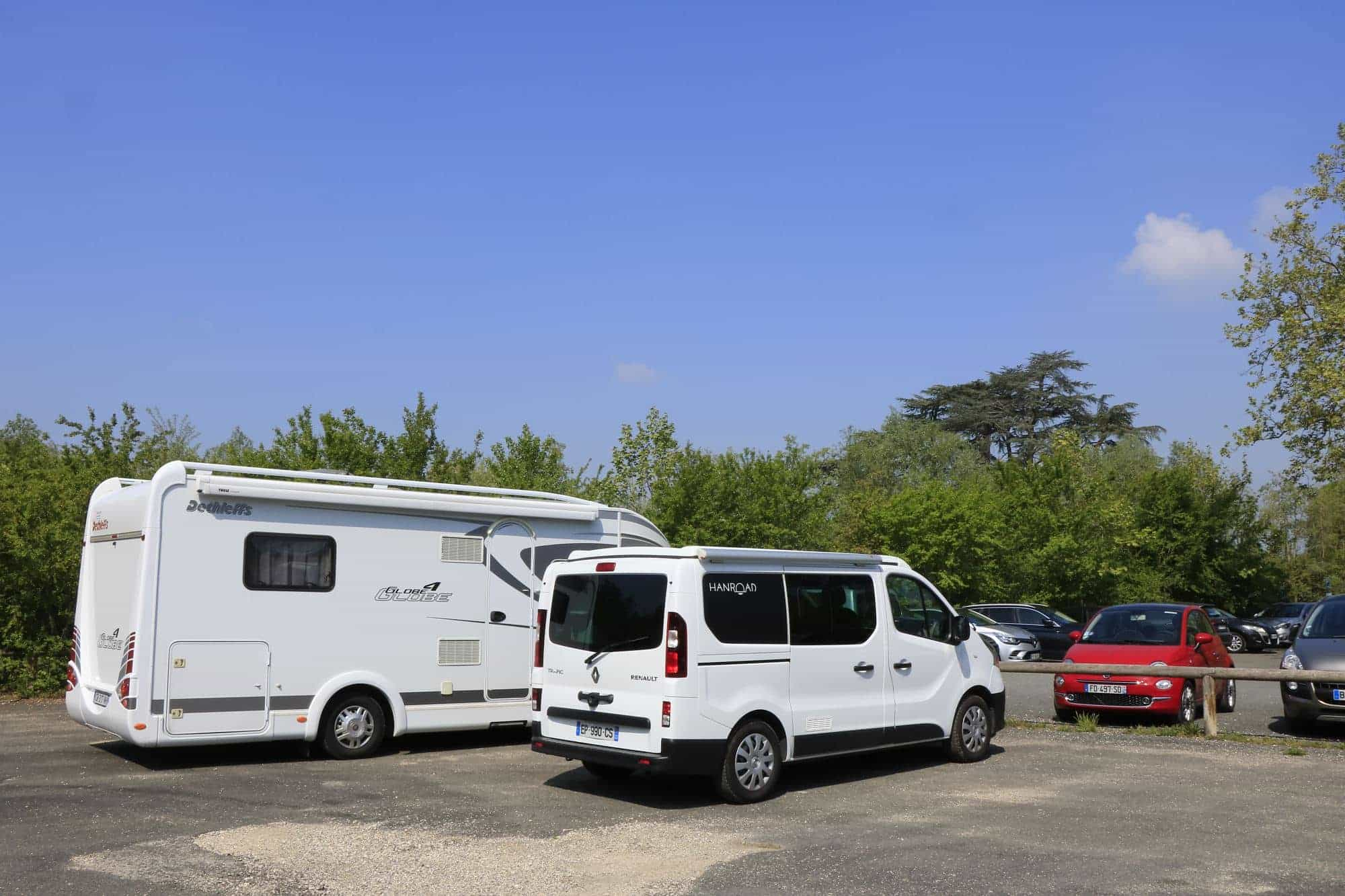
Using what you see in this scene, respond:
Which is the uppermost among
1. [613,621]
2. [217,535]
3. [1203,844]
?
[217,535]

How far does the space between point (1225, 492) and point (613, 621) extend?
38.3m

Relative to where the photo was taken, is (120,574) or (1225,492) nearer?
(120,574)

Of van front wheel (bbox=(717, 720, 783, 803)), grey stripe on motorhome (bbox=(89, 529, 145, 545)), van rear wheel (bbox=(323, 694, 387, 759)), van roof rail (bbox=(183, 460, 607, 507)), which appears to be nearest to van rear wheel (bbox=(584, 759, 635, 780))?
van front wheel (bbox=(717, 720, 783, 803))

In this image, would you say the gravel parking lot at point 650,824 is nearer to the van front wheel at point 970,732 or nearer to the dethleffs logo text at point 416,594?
the van front wheel at point 970,732

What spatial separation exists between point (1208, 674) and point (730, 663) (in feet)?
23.1

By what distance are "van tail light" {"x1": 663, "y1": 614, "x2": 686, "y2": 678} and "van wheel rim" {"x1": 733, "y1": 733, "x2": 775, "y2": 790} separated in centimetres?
85

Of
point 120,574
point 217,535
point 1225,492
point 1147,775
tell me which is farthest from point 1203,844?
point 1225,492

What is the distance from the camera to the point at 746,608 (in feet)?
32.3

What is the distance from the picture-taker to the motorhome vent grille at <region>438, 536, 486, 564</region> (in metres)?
12.6

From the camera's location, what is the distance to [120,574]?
442 inches

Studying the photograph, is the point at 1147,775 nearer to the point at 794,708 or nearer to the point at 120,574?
the point at 794,708

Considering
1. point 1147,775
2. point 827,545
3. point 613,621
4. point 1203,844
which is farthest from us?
point 827,545

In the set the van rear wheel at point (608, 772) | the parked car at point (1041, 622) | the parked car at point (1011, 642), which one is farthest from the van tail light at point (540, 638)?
the parked car at point (1041, 622)

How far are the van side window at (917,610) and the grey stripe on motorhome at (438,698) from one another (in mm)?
4481
